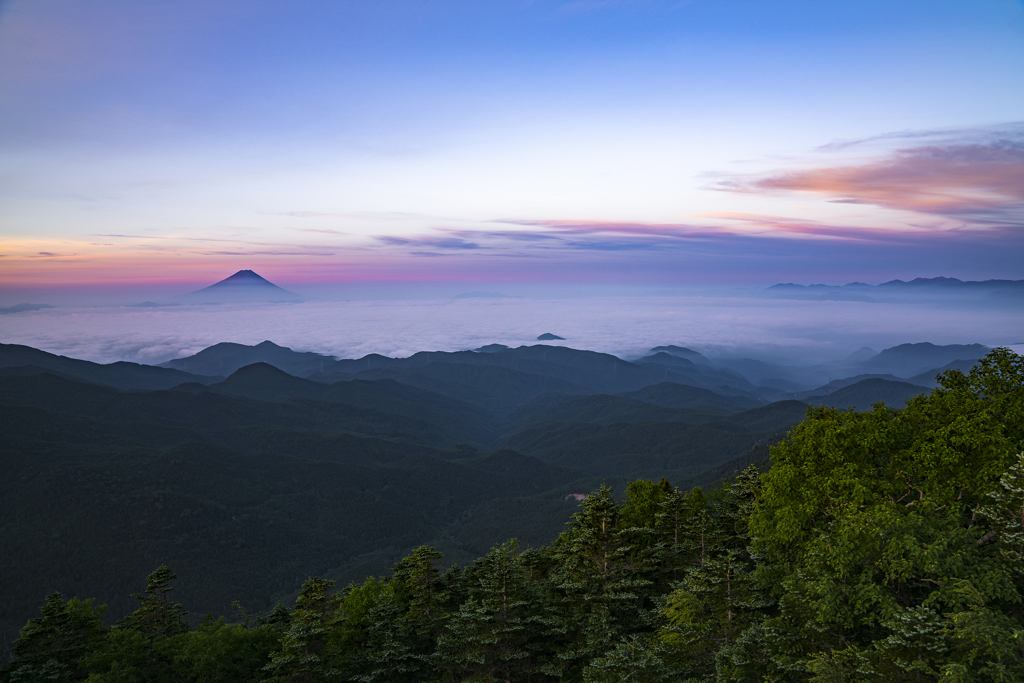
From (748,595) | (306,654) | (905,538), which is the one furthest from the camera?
(306,654)

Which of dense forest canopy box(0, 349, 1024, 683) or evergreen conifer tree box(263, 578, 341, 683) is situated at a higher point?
dense forest canopy box(0, 349, 1024, 683)

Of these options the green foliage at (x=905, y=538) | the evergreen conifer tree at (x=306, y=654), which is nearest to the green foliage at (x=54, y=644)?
the evergreen conifer tree at (x=306, y=654)

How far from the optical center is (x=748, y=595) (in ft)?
106

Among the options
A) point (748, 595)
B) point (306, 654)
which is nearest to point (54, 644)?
point (306, 654)

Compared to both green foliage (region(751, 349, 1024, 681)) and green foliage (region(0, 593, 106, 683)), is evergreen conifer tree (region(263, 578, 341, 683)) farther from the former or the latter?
green foliage (region(751, 349, 1024, 681))

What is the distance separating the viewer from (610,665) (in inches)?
990

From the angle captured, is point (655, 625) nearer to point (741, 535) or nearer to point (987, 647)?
point (741, 535)


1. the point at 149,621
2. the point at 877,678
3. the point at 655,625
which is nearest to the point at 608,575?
the point at 655,625

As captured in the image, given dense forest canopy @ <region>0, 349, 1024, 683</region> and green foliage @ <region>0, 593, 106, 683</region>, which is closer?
dense forest canopy @ <region>0, 349, 1024, 683</region>

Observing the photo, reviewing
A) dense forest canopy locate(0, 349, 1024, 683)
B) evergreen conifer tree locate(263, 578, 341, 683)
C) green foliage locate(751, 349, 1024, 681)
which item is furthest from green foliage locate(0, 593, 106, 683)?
green foliage locate(751, 349, 1024, 681)

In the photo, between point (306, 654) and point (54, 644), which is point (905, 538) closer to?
point (306, 654)

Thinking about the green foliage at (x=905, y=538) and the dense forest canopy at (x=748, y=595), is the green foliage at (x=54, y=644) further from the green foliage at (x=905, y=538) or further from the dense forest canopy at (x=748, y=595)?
the green foliage at (x=905, y=538)

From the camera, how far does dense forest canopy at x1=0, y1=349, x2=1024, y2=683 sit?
21.6 metres

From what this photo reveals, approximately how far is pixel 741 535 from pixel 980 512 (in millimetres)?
18496
